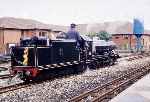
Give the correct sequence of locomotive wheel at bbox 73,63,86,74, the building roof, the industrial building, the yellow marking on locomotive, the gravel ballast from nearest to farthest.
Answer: the gravel ballast → the yellow marking on locomotive → locomotive wheel at bbox 73,63,86,74 → the building roof → the industrial building

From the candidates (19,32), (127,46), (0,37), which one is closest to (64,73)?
(0,37)

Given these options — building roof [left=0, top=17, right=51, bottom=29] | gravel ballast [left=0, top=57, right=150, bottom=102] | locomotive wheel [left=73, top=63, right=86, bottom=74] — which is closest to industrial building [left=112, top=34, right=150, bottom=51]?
building roof [left=0, top=17, right=51, bottom=29]

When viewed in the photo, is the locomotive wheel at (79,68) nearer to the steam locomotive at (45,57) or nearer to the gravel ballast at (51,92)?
the steam locomotive at (45,57)

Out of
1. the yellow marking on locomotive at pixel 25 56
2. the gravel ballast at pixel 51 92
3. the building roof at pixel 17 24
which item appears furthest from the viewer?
the building roof at pixel 17 24

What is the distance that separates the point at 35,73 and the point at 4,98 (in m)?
5.08

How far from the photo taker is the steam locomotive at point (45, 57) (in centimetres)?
2025

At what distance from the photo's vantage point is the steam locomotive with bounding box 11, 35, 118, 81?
66.4 ft

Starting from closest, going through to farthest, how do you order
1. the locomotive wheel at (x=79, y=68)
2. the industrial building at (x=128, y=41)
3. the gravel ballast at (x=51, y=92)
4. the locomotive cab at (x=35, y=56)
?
the gravel ballast at (x=51, y=92) → the locomotive cab at (x=35, y=56) → the locomotive wheel at (x=79, y=68) → the industrial building at (x=128, y=41)

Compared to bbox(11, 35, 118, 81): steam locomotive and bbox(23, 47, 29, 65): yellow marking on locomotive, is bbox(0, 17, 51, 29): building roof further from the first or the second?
bbox(23, 47, 29, 65): yellow marking on locomotive

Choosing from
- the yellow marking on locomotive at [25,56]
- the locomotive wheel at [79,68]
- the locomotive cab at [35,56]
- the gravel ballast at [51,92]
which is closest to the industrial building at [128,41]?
the locomotive wheel at [79,68]

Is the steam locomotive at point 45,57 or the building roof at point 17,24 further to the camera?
the building roof at point 17,24

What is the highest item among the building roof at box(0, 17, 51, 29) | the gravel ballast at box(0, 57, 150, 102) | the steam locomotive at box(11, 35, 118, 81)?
the building roof at box(0, 17, 51, 29)

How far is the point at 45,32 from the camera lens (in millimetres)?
58594

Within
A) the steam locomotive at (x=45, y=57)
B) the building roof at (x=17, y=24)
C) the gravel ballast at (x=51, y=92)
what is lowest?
the gravel ballast at (x=51, y=92)
